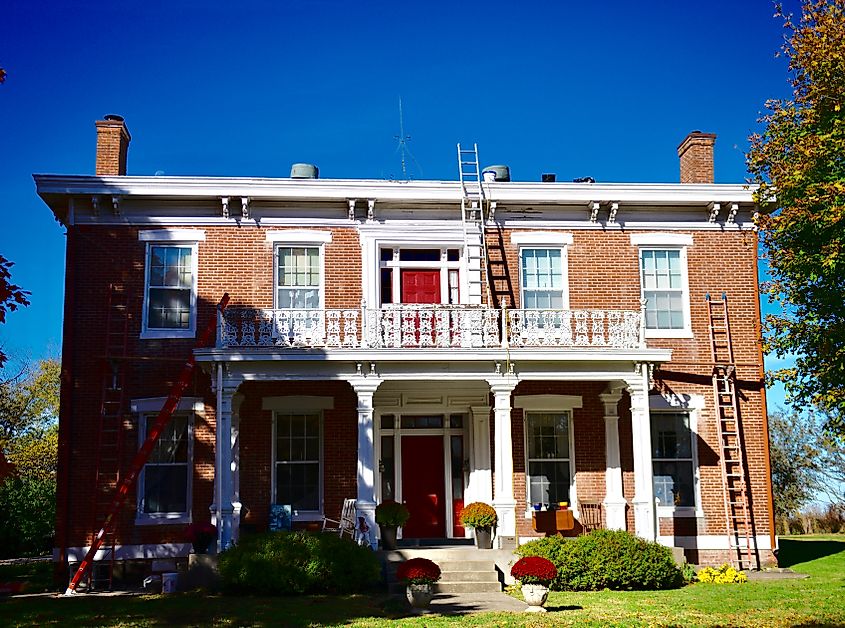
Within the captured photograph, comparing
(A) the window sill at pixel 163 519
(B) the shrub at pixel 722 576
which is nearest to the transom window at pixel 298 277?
(A) the window sill at pixel 163 519

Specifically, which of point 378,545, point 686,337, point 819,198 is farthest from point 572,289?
point 378,545

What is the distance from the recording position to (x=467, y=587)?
16.2m

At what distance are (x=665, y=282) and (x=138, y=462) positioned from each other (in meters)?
11.6

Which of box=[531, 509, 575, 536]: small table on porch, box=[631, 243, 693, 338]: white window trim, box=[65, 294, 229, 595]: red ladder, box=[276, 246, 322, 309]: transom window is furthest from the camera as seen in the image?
box=[631, 243, 693, 338]: white window trim

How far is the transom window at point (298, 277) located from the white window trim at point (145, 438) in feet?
9.18

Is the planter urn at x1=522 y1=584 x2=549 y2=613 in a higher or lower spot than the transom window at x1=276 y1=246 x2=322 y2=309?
lower

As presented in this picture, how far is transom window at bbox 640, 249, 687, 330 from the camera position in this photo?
20734mm

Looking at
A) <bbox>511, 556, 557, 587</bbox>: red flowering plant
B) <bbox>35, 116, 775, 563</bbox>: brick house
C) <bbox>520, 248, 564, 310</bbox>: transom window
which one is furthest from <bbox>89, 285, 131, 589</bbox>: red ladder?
<bbox>511, 556, 557, 587</bbox>: red flowering plant

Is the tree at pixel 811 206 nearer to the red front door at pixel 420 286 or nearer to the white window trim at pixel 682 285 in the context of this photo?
the white window trim at pixel 682 285

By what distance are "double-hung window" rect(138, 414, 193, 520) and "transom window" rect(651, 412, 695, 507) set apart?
9754mm

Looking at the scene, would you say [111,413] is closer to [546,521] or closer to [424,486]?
[424,486]

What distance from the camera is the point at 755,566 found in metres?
19.6

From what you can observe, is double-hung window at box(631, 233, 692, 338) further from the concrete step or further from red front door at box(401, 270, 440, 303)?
the concrete step

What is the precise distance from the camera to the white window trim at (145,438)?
62.3 ft
